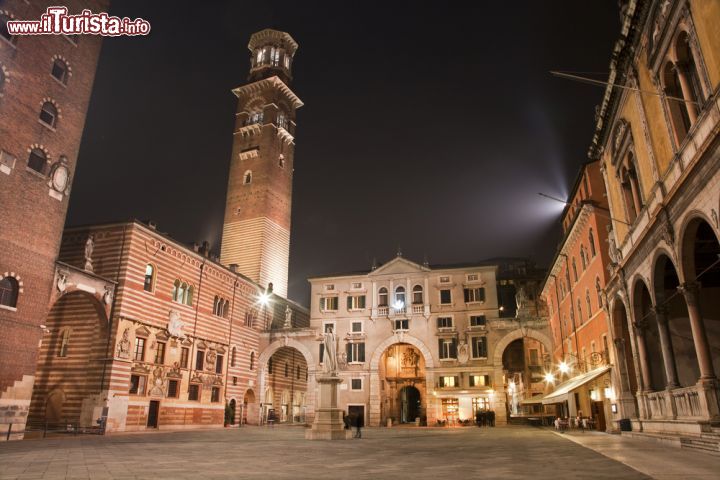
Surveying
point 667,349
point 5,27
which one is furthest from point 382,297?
point 5,27

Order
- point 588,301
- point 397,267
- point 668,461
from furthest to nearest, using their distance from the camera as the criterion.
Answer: point 397,267
point 588,301
point 668,461

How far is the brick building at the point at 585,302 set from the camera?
81.8 feet

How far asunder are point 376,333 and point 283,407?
43.5ft

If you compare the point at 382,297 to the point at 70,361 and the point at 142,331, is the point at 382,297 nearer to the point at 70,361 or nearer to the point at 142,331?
the point at 142,331

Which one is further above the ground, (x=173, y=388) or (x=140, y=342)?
(x=140, y=342)

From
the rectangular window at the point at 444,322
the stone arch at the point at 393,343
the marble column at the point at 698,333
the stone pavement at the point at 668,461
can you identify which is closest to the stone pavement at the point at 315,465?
the stone pavement at the point at 668,461

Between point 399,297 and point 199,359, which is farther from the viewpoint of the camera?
point 399,297

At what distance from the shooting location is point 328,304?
48438 millimetres

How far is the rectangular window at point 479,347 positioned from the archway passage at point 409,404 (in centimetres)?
1048

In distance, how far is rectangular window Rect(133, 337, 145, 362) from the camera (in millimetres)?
30703

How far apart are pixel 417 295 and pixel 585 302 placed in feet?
62.9

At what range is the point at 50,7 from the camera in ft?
82.9

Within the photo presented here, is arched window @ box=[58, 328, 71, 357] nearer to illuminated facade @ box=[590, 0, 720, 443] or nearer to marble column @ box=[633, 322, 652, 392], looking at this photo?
illuminated facade @ box=[590, 0, 720, 443]

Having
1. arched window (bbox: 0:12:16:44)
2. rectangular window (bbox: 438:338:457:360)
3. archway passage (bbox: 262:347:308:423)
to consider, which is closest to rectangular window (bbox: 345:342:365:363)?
rectangular window (bbox: 438:338:457:360)
